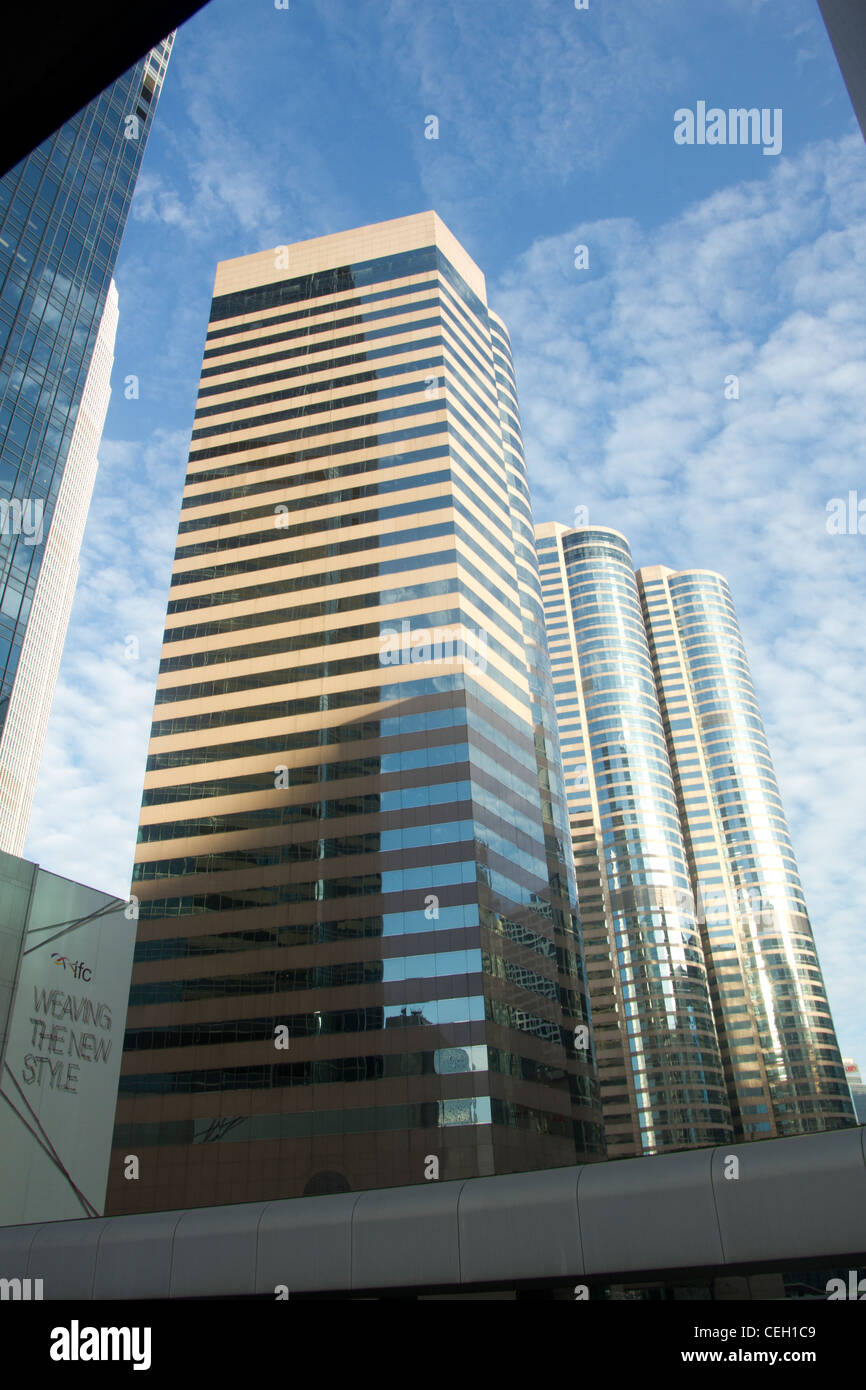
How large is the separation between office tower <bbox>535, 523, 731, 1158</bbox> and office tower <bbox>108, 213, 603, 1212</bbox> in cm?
7344

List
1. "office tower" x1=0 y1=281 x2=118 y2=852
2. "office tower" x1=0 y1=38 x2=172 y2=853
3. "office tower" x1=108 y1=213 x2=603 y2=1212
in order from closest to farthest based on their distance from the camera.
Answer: "office tower" x1=108 y1=213 x2=603 y2=1212 < "office tower" x1=0 y1=38 x2=172 y2=853 < "office tower" x1=0 y1=281 x2=118 y2=852

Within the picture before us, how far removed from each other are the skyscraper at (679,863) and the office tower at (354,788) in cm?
7538

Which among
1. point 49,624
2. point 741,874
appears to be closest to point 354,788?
point 49,624

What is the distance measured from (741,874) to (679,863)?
18.4 m

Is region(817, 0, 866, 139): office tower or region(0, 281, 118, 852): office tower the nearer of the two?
region(817, 0, 866, 139): office tower

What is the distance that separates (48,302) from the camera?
7481 centimetres

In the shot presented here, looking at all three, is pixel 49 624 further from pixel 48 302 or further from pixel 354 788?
pixel 354 788

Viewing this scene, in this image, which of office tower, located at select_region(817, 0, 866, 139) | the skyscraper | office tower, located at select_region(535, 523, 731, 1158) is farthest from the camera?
the skyscraper

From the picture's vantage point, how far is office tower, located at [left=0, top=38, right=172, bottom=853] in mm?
67250

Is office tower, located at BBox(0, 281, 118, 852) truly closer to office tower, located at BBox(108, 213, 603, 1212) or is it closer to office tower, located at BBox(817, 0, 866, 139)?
office tower, located at BBox(108, 213, 603, 1212)

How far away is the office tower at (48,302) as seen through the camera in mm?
67250

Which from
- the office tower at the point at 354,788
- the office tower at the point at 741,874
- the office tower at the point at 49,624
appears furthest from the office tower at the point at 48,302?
the office tower at the point at 741,874

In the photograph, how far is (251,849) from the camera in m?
73.5

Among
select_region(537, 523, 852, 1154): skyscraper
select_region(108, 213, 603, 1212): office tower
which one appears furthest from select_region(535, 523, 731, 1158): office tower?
select_region(108, 213, 603, 1212): office tower
